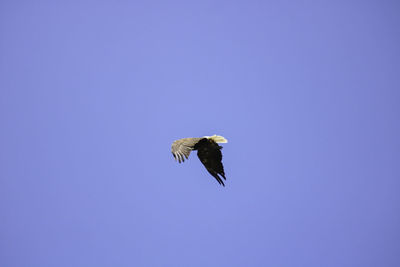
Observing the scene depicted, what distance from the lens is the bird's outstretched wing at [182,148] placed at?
12766 mm

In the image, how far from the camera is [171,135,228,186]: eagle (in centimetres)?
1285

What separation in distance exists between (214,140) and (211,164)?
0.88 meters

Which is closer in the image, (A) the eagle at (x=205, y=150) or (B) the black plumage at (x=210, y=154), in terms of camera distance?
(A) the eagle at (x=205, y=150)

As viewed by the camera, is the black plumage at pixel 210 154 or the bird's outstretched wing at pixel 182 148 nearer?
the bird's outstretched wing at pixel 182 148

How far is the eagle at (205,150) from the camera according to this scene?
12852 millimetres

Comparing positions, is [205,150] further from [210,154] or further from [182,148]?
[182,148]

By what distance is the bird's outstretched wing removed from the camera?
12766 millimetres

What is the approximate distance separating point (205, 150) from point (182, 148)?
0.90m

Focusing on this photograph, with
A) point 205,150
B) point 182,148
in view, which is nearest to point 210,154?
point 205,150

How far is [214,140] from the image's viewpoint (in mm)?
13781

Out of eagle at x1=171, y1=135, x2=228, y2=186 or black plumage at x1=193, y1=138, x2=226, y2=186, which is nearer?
eagle at x1=171, y1=135, x2=228, y2=186

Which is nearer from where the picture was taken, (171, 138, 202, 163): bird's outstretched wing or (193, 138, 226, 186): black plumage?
(171, 138, 202, 163): bird's outstretched wing

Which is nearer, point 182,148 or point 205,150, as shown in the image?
point 182,148

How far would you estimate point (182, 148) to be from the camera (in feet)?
42.4
